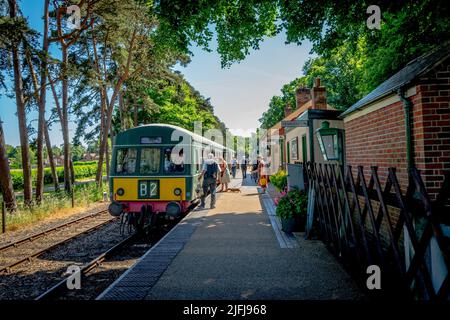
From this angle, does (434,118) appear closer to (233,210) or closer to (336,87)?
(233,210)

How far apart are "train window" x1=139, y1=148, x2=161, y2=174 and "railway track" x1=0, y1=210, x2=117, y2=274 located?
8.74 ft

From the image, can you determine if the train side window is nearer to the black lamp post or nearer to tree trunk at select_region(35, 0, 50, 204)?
the black lamp post

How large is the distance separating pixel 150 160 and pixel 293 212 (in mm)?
4273

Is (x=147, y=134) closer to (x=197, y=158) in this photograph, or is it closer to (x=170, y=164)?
(x=170, y=164)

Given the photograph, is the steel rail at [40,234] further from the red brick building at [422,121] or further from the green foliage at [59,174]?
the green foliage at [59,174]

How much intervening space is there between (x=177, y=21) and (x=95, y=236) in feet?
20.4

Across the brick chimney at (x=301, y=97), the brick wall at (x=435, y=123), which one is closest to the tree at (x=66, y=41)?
the brick wall at (x=435, y=123)

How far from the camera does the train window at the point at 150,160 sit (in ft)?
29.5

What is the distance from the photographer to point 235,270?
500cm

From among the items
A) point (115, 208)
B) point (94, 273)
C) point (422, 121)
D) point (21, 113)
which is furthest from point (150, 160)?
point (21, 113)

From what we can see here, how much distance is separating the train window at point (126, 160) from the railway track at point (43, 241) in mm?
2253

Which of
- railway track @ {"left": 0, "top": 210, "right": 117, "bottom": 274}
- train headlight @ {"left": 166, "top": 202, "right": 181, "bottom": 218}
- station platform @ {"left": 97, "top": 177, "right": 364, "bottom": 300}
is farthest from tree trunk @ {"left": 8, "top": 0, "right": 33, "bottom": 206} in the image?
station platform @ {"left": 97, "top": 177, "right": 364, "bottom": 300}

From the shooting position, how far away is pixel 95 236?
8906mm

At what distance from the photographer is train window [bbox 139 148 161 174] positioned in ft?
29.5
